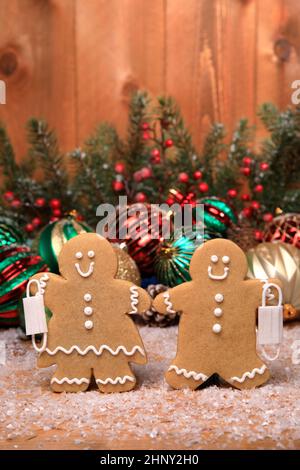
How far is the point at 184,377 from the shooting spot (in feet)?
3.28

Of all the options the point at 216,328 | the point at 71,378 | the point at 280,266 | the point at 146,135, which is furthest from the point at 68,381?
the point at 146,135

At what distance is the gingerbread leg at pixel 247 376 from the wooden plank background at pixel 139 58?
1.03 m

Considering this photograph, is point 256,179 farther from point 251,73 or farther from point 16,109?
point 16,109

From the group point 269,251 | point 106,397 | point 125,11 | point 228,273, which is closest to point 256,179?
point 269,251

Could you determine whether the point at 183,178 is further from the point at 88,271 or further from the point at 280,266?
the point at 88,271

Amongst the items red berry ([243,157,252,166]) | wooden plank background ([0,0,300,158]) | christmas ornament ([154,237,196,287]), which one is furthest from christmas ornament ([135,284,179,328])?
wooden plank background ([0,0,300,158])

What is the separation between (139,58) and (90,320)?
1.10m

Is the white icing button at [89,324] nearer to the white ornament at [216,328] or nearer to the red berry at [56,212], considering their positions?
the white ornament at [216,328]

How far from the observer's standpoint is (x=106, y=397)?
3.23 feet

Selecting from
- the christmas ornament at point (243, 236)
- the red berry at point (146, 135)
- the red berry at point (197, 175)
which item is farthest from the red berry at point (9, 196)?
the christmas ornament at point (243, 236)

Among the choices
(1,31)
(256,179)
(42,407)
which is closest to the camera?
(42,407)

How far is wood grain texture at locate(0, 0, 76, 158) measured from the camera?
6.14ft

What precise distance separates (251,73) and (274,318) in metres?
1.10

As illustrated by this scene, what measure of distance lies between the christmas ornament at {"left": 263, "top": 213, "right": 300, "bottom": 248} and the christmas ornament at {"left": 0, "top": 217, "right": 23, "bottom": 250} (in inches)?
23.6
